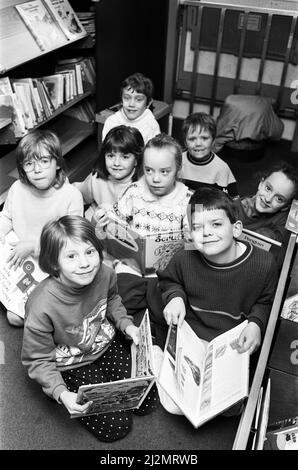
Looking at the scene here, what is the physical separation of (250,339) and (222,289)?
0.73ft

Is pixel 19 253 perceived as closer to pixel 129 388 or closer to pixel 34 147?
pixel 34 147

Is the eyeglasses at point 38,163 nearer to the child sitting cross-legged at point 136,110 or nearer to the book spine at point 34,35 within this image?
the child sitting cross-legged at point 136,110

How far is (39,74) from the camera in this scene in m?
3.37

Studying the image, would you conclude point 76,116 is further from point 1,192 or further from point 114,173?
point 114,173

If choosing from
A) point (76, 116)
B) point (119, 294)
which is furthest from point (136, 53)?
point (119, 294)

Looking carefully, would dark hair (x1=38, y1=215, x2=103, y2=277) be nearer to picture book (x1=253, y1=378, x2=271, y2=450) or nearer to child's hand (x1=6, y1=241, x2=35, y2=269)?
child's hand (x1=6, y1=241, x2=35, y2=269)

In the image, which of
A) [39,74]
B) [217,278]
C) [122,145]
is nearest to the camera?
[217,278]

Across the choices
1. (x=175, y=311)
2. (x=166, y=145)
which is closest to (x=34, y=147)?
(x=166, y=145)

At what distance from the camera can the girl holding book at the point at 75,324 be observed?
1605mm

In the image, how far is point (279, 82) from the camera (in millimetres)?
3887

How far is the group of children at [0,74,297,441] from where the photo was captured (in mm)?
1630

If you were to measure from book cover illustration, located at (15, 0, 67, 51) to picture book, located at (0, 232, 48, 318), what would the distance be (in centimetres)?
144

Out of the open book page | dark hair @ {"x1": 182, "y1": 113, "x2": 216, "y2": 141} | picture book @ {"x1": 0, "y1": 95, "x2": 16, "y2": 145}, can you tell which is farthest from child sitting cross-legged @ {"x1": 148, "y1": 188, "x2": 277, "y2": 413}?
picture book @ {"x1": 0, "y1": 95, "x2": 16, "y2": 145}

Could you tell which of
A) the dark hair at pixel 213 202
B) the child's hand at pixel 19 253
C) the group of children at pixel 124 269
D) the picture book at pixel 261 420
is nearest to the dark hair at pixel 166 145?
the group of children at pixel 124 269
